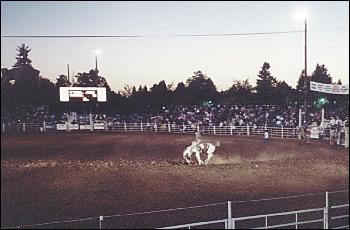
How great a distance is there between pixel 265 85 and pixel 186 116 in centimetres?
241

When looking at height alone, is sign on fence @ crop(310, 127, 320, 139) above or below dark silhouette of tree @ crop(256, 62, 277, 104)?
below

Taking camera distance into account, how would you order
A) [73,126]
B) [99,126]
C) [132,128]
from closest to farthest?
[73,126] < [132,128] < [99,126]

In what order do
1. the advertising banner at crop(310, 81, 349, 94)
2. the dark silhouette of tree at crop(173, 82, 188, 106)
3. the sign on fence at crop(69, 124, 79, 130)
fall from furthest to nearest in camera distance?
the advertising banner at crop(310, 81, 349, 94) < the sign on fence at crop(69, 124, 79, 130) < the dark silhouette of tree at crop(173, 82, 188, 106)

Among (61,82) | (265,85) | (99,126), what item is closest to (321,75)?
(265,85)

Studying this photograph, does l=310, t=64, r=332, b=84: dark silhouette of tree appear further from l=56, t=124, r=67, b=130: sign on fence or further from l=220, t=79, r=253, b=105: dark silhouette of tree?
l=56, t=124, r=67, b=130: sign on fence

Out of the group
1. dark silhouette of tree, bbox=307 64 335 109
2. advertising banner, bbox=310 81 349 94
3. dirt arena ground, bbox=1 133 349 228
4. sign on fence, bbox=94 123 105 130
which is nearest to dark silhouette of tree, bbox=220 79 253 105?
dirt arena ground, bbox=1 133 349 228

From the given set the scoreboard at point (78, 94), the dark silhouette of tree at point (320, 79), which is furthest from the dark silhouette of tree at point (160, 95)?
the dark silhouette of tree at point (320, 79)

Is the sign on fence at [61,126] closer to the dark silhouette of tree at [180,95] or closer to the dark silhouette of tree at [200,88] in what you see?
the dark silhouette of tree at [180,95]

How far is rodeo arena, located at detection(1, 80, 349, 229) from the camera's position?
647 centimetres

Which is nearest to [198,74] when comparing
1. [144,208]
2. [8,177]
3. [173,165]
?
[173,165]

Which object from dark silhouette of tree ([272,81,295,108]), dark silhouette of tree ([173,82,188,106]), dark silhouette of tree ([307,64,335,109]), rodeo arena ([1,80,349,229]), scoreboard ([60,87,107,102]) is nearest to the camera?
rodeo arena ([1,80,349,229])

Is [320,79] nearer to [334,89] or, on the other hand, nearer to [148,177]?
[334,89]

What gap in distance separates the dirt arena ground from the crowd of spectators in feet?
2.18

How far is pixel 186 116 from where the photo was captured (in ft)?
30.9
